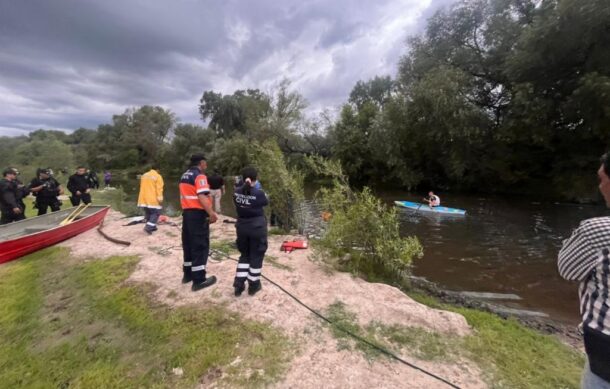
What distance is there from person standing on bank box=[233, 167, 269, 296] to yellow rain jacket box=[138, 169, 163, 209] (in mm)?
5022

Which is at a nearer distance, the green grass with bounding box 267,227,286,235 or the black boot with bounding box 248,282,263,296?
the black boot with bounding box 248,282,263,296

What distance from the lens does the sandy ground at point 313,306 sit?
3.27 metres

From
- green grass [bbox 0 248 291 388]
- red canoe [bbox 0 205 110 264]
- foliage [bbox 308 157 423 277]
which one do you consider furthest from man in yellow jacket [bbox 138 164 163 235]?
foliage [bbox 308 157 423 277]

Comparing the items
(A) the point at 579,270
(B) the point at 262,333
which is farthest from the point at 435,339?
(A) the point at 579,270

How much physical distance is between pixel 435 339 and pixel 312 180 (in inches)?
1314

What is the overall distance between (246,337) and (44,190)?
984 centimetres

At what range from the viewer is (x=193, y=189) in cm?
508

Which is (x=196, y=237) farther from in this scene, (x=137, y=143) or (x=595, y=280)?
(x=137, y=143)

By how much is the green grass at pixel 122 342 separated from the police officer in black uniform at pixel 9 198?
3.92 meters

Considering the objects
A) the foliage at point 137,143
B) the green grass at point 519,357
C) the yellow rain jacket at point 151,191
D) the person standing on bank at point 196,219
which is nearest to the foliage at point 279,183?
the yellow rain jacket at point 151,191

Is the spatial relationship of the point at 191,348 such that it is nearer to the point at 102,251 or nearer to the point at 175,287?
the point at 175,287

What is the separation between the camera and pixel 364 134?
32.7 metres

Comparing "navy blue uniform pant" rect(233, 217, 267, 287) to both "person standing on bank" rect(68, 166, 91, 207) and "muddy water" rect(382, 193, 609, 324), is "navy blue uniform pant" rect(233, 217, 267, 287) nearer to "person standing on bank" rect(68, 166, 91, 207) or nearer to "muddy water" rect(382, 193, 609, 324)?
"muddy water" rect(382, 193, 609, 324)

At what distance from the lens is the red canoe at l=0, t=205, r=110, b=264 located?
7.05 meters
